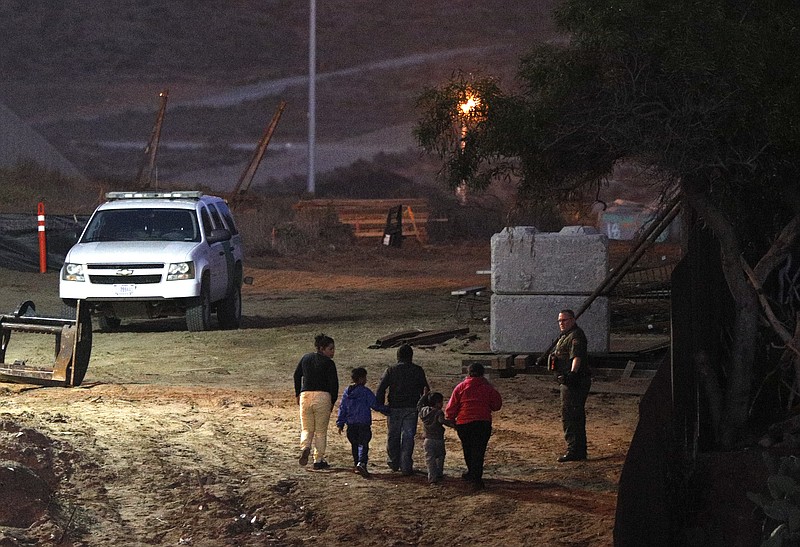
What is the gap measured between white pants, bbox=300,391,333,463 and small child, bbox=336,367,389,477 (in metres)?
0.16

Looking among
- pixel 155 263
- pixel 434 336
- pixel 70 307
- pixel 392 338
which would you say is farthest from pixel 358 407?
pixel 70 307

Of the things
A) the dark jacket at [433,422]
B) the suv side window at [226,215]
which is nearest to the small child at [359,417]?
the dark jacket at [433,422]

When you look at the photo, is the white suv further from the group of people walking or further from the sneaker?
the sneaker

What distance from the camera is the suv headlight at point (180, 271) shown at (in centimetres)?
1964

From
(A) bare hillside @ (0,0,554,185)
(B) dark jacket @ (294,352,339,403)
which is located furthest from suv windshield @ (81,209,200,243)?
(A) bare hillside @ (0,0,554,185)

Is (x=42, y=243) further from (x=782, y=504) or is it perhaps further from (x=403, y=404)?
(x=782, y=504)

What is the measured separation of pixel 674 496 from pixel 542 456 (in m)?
2.24

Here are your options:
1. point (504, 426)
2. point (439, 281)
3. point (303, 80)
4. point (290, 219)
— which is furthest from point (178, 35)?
point (504, 426)

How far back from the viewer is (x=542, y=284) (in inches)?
645

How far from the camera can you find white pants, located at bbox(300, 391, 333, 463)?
11.2 meters

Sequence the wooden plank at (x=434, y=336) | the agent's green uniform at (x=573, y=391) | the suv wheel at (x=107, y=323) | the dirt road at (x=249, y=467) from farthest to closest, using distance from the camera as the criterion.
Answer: the suv wheel at (x=107, y=323), the wooden plank at (x=434, y=336), the agent's green uniform at (x=573, y=391), the dirt road at (x=249, y=467)

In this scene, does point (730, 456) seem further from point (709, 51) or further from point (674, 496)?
point (709, 51)

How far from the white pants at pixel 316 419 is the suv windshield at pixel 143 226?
9.74m

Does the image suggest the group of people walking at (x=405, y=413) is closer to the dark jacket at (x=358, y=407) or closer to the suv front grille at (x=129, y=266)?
the dark jacket at (x=358, y=407)
